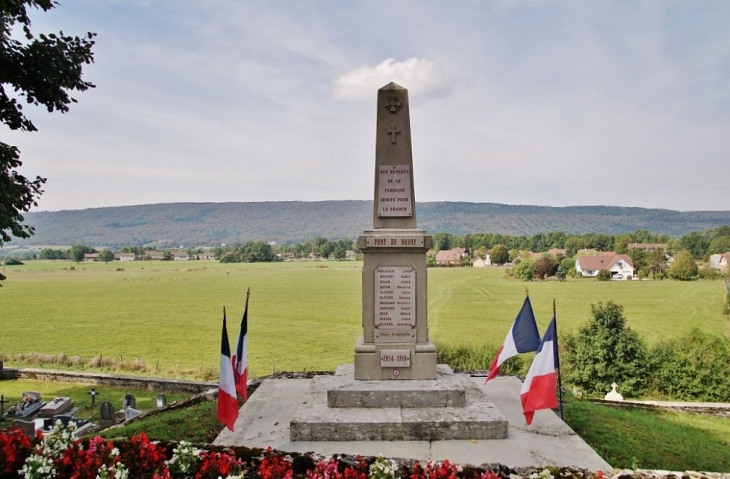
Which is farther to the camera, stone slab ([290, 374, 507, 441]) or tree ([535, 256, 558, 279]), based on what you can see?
tree ([535, 256, 558, 279])

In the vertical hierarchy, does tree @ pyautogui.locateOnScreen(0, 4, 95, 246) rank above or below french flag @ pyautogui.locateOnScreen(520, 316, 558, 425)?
above

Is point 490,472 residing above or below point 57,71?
below

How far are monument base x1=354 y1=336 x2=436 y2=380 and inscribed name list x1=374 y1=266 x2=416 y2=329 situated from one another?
452 millimetres

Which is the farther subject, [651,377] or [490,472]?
[651,377]

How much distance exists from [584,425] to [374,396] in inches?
154

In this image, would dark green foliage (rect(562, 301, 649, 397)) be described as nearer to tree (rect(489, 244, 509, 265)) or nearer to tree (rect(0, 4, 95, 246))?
tree (rect(0, 4, 95, 246))

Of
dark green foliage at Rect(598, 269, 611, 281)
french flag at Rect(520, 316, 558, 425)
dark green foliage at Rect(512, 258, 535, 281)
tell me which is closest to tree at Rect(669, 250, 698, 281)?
dark green foliage at Rect(598, 269, 611, 281)

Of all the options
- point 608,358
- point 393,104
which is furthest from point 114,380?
point 608,358

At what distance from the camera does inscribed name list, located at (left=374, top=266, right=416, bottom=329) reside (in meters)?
7.80

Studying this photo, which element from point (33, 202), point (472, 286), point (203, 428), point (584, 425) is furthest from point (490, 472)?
point (472, 286)

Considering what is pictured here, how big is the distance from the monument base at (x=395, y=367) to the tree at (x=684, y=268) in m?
46.2

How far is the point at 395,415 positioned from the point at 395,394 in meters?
0.45

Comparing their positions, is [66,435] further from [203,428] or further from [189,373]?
[189,373]

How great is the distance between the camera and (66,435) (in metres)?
3.83
